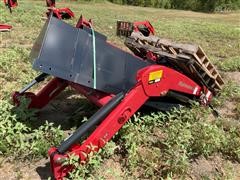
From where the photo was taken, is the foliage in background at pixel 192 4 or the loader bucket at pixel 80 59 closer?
the loader bucket at pixel 80 59

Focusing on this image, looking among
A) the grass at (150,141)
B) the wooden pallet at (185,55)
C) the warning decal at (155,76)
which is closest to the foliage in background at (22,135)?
the grass at (150,141)

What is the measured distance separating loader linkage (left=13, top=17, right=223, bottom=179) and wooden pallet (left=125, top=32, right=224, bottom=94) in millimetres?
201

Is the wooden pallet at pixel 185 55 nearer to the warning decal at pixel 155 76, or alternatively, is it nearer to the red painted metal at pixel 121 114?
the red painted metal at pixel 121 114

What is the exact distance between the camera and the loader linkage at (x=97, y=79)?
4.89 meters

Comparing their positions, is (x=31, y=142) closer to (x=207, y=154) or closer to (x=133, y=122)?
(x=133, y=122)

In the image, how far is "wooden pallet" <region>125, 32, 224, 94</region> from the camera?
20.1ft

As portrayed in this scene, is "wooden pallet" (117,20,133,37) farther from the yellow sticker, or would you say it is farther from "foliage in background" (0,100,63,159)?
"foliage in background" (0,100,63,159)

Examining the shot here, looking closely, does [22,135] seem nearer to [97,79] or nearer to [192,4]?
[97,79]

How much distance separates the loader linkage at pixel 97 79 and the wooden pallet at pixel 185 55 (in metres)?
0.20

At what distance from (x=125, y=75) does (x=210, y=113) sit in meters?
1.81

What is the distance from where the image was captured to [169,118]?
6121mm

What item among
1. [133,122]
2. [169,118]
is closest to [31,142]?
[133,122]

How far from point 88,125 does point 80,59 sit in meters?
1.01

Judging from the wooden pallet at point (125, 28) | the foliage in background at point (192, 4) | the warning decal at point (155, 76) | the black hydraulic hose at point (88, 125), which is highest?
the warning decal at point (155, 76)
